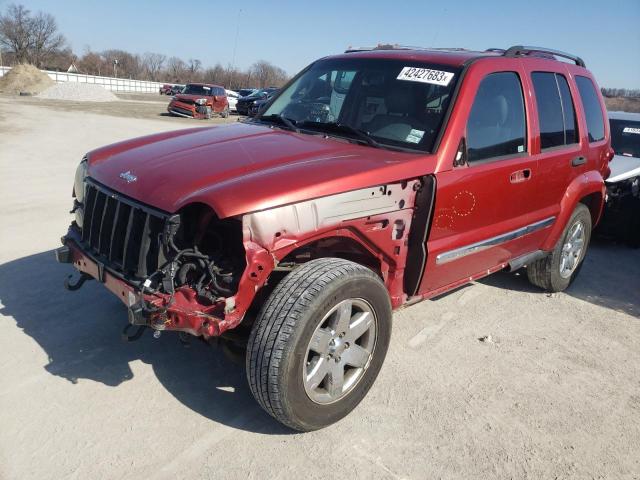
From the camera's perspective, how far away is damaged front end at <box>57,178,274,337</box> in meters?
2.56

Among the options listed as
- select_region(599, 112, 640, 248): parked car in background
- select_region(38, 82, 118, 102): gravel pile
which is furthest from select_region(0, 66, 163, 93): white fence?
select_region(599, 112, 640, 248): parked car in background

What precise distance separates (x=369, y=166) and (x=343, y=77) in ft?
4.49

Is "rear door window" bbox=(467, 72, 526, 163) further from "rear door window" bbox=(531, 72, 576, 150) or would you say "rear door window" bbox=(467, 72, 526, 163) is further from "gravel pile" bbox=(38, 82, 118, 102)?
"gravel pile" bbox=(38, 82, 118, 102)

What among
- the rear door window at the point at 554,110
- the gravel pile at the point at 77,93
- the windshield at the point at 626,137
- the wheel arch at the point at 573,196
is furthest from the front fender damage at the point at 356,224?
the gravel pile at the point at 77,93

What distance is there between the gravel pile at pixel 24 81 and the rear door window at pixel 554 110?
46170mm

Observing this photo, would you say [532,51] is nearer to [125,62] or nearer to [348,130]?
[348,130]

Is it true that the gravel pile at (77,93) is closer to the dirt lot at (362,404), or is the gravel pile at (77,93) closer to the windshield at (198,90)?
the windshield at (198,90)

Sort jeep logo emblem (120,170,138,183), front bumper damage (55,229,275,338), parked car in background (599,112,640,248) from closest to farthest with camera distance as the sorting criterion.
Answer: front bumper damage (55,229,275,338)
jeep logo emblem (120,170,138,183)
parked car in background (599,112,640,248)

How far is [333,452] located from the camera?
9.15ft

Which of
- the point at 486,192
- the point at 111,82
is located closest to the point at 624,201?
the point at 486,192

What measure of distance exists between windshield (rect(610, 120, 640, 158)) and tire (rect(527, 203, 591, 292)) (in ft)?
10.3

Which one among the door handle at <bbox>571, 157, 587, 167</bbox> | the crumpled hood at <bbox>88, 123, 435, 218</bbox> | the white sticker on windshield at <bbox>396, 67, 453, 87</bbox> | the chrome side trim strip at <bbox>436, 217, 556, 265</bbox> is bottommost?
the chrome side trim strip at <bbox>436, 217, 556, 265</bbox>

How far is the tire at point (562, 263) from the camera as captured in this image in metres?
4.88

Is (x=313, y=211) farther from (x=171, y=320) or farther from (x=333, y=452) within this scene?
(x=333, y=452)
